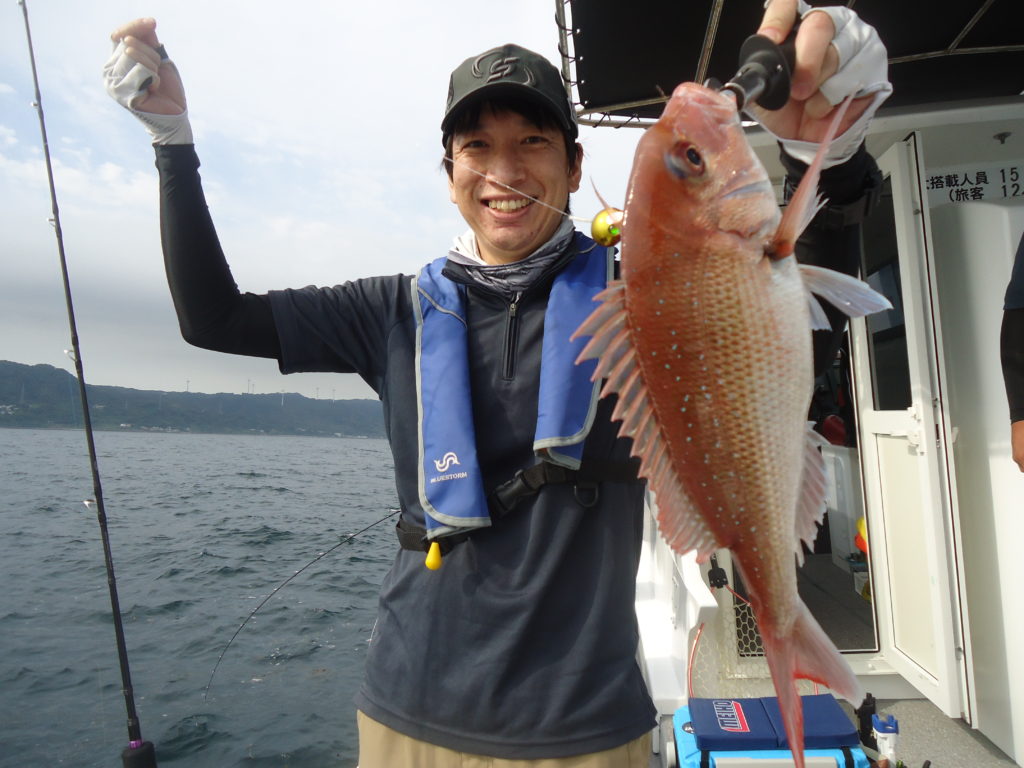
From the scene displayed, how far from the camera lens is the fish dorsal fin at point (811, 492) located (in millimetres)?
1354

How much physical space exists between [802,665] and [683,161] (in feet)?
3.42

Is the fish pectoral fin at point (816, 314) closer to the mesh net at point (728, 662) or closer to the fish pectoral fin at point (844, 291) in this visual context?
the fish pectoral fin at point (844, 291)

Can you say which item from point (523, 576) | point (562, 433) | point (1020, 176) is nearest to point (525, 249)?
point (562, 433)

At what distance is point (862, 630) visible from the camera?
505 centimetres

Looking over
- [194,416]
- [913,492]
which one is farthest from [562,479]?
[194,416]

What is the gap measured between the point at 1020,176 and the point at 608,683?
512cm

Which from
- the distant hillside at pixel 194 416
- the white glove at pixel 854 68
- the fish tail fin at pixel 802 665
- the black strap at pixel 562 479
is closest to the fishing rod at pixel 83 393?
the black strap at pixel 562 479

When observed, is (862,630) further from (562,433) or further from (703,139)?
(703,139)

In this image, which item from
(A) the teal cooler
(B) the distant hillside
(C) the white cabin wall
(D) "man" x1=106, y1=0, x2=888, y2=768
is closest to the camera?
(D) "man" x1=106, y1=0, x2=888, y2=768

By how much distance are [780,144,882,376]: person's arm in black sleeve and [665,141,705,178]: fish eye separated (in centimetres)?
46

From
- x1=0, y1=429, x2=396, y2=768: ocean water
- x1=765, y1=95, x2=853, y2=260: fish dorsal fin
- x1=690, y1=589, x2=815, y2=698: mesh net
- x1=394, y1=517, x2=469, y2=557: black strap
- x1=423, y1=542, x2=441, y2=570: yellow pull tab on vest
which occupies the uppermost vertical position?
x1=765, y1=95, x2=853, y2=260: fish dorsal fin

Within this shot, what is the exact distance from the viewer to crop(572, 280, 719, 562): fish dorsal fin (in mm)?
1287

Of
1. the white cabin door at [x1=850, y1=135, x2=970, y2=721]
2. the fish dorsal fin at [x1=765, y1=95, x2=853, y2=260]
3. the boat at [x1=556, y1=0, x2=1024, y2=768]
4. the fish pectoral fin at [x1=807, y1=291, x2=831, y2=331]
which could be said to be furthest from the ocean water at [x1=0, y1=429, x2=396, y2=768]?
the fish dorsal fin at [x1=765, y1=95, x2=853, y2=260]

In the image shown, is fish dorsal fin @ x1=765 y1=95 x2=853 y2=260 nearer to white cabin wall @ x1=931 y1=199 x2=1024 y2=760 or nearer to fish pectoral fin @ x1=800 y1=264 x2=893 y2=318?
fish pectoral fin @ x1=800 y1=264 x2=893 y2=318
